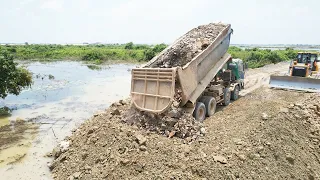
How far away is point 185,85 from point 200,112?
5.14 feet

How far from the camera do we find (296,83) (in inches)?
501

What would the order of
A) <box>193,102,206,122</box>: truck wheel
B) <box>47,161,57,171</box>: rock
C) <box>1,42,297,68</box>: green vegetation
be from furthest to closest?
<box>1,42,297,68</box>: green vegetation
<box>193,102,206,122</box>: truck wheel
<box>47,161,57,171</box>: rock

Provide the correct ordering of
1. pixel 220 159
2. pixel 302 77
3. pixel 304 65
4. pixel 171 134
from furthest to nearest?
pixel 304 65
pixel 302 77
pixel 171 134
pixel 220 159

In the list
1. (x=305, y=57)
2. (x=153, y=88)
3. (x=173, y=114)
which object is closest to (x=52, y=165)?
(x=153, y=88)

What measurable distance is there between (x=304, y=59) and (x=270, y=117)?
8.42 meters

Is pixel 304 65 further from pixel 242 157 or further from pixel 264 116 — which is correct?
pixel 242 157

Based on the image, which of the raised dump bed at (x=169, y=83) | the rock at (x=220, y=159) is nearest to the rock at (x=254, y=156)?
the rock at (x=220, y=159)

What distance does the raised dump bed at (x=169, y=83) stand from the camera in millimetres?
7355

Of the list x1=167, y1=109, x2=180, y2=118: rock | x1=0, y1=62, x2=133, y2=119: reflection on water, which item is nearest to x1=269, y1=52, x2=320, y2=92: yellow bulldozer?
x1=167, y1=109, x2=180, y2=118: rock

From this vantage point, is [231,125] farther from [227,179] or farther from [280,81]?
[280,81]

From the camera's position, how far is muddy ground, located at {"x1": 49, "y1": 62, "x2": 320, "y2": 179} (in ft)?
19.2

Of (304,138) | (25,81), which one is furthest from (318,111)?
(25,81)

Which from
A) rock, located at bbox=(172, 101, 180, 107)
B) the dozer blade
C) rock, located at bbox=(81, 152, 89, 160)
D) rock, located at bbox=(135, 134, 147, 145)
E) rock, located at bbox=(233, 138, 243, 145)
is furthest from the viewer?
the dozer blade

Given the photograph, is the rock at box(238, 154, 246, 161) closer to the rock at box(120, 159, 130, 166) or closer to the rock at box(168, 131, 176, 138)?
the rock at box(168, 131, 176, 138)
